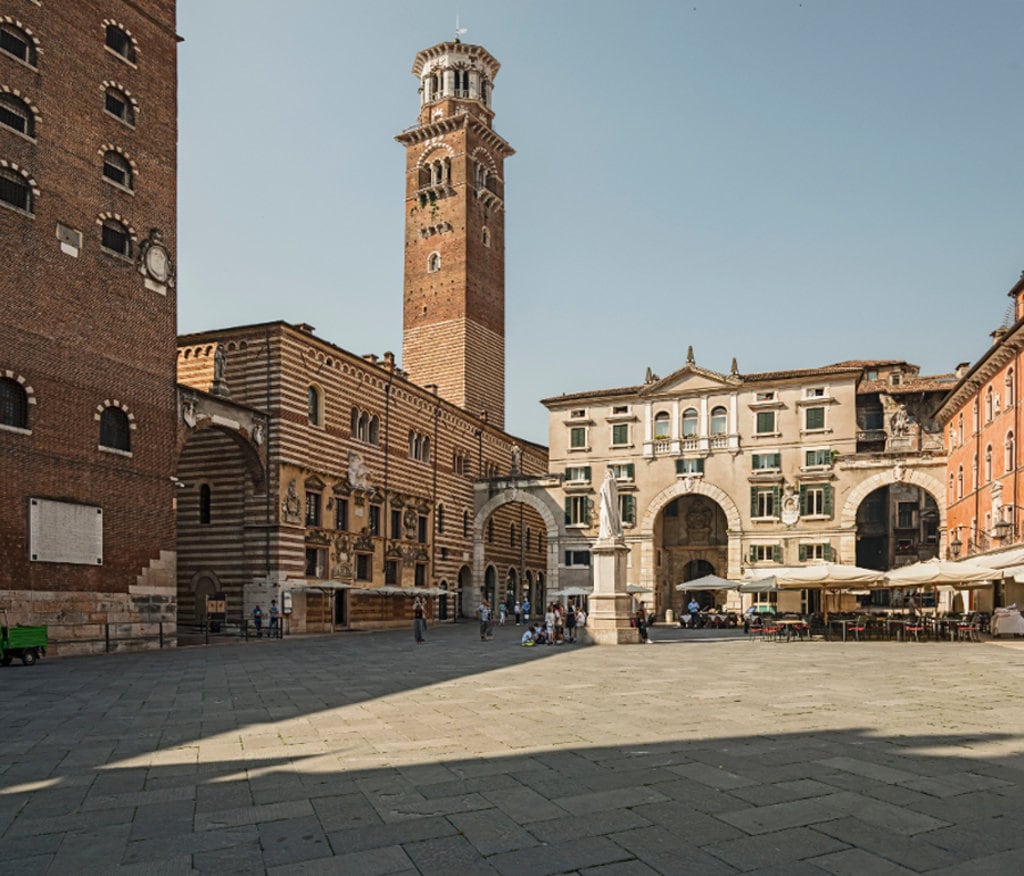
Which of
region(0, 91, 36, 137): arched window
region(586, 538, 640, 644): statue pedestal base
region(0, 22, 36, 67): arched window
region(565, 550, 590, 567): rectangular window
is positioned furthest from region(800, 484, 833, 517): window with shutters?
region(0, 22, 36, 67): arched window

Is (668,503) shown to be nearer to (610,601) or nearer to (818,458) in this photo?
(818,458)

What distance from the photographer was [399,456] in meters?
41.7

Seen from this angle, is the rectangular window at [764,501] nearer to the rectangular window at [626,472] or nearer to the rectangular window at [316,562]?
the rectangular window at [626,472]

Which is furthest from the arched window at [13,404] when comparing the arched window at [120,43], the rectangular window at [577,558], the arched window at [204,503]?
the rectangular window at [577,558]

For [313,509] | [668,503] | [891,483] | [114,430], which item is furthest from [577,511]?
[114,430]

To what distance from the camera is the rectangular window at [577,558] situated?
4850 cm

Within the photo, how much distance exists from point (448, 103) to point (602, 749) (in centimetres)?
6207

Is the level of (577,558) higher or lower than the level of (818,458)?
lower

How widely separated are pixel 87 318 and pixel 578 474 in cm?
2972

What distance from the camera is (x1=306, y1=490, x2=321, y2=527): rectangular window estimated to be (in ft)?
114

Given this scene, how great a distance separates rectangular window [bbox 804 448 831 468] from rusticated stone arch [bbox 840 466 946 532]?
1879mm

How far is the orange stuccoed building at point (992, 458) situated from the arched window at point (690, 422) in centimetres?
1214

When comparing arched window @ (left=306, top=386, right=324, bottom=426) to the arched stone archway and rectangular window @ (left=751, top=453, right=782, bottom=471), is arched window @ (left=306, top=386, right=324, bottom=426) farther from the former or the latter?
rectangular window @ (left=751, top=453, right=782, bottom=471)

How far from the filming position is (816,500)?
1754 inches
